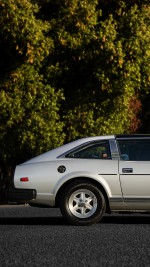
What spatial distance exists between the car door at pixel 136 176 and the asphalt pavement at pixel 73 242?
0.44 metres

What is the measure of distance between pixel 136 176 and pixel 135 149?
555mm

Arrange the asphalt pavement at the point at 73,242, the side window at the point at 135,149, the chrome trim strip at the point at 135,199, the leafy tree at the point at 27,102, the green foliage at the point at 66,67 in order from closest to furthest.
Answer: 1. the asphalt pavement at the point at 73,242
2. the chrome trim strip at the point at 135,199
3. the side window at the point at 135,149
4. the green foliage at the point at 66,67
5. the leafy tree at the point at 27,102

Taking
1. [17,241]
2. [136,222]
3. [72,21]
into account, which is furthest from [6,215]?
[72,21]

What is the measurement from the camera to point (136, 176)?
539 inches

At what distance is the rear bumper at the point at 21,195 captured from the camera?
13.6 meters

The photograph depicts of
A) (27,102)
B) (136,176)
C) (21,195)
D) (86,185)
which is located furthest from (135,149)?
(27,102)

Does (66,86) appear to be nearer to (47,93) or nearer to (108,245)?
(47,93)

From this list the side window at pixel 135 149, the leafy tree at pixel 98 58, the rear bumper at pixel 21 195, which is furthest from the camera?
the leafy tree at pixel 98 58

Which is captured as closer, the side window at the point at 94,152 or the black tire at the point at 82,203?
the black tire at the point at 82,203

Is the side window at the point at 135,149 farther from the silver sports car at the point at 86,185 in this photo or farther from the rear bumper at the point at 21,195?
the rear bumper at the point at 21,195

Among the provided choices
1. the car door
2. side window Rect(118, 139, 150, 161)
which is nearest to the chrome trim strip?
the car door

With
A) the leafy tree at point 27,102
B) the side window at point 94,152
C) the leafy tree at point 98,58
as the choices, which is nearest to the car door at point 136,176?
the side window at point 94,152

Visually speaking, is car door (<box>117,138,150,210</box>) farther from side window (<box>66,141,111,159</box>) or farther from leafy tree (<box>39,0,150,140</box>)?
leafy tree (<box>39,0,150,140</box>)

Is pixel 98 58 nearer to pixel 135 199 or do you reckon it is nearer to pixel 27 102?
pixel 27 102
